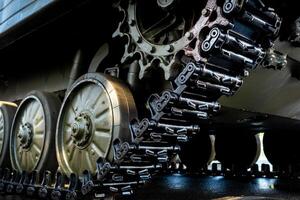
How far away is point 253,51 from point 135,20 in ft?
2.68

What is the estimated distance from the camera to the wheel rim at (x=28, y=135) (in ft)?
11.7

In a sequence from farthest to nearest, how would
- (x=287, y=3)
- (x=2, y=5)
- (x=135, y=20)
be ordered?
(x=2, y=5) < (x=135, y=20) < (x=287, y=3)

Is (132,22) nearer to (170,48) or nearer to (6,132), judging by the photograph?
(170,48)

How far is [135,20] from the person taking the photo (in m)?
2.67

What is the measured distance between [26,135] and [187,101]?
78.9 inches

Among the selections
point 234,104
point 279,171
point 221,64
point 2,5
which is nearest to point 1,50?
point 2,5

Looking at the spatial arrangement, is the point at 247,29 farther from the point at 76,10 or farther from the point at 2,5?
the point at 2,5

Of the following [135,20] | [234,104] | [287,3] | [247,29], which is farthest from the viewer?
[234,104]

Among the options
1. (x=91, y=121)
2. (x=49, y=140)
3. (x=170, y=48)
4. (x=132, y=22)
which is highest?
(x=132, y=22)

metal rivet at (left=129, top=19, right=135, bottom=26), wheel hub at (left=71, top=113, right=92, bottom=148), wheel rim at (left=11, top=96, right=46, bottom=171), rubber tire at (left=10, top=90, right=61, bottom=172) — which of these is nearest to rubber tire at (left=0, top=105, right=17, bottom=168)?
wheel rim at (left=11, top=96, right=46, bottom=171)

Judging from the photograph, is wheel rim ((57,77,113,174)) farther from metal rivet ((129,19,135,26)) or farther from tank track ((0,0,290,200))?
metal rivet ((129,19,135,26))

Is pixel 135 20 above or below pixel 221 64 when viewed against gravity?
above

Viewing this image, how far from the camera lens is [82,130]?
290 cm

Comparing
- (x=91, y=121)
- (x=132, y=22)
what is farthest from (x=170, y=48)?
(x=91, y=121)
